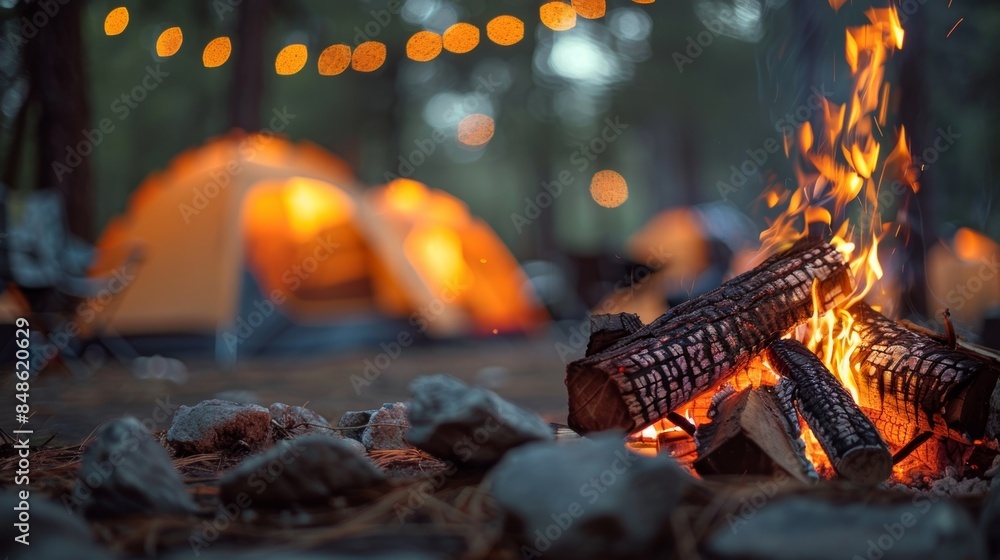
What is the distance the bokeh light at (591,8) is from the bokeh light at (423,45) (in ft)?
9.23

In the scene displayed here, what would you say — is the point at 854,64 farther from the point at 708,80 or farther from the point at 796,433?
the point at 708,80

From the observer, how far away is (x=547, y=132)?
17.5m

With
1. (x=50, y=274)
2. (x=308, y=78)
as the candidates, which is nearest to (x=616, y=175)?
(x=308, y=78)

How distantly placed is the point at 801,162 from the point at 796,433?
Result: 163cm

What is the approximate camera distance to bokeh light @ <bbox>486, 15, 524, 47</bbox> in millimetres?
13945

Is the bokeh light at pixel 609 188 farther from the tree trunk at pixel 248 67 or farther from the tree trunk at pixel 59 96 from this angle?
the tree trunk at pixel 59 96

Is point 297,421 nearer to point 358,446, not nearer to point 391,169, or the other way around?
point 358,446

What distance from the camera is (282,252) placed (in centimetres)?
906

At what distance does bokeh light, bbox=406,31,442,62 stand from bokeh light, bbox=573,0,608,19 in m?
2.81

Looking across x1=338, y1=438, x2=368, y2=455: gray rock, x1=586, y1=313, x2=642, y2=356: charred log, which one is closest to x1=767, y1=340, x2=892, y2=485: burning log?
x1=586, y1=313, x2=642, y2=356: charred log

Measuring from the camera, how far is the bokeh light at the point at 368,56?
14.1 metres

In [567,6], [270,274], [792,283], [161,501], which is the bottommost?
[270,274]

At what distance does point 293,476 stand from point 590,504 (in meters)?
0.86

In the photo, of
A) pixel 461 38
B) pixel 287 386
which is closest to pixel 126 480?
pixel 287 386
